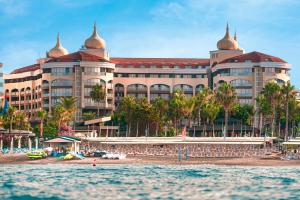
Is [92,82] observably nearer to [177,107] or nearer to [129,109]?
[129,109]

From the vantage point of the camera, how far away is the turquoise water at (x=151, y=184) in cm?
5391

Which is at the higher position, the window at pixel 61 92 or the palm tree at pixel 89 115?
the window at pixel 61 92

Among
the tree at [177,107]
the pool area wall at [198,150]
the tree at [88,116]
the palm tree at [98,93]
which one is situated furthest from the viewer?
the tree at [88,116]

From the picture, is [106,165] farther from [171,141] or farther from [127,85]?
[127,85]

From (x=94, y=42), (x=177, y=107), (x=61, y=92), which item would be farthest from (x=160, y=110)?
(x=94, y=42)

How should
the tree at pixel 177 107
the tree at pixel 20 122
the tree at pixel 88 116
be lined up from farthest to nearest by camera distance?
the tree at pixel 88 116
the tree at pixel 20 122
the tree at pixel 177 107

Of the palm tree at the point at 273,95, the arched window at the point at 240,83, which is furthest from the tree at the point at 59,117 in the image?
the arched window at the point at 240,83

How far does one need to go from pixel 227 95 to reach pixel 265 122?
3234 cm

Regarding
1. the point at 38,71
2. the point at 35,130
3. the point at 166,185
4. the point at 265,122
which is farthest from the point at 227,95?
the point at 166,185

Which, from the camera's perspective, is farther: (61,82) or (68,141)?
(61,82)

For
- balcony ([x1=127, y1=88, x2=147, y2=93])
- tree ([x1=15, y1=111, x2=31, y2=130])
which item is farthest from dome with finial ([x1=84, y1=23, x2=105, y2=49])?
tree ([x1=15, y1=111, x2=31, y2=130])

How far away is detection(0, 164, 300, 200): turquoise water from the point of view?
2122 inches

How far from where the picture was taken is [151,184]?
62.2m

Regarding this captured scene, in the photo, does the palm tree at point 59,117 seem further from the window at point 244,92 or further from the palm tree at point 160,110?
the window at point 244,92
